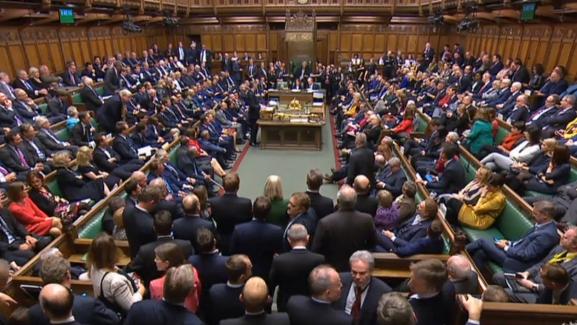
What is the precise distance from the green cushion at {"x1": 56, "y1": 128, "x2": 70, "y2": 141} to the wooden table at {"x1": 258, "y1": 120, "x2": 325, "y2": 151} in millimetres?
4153

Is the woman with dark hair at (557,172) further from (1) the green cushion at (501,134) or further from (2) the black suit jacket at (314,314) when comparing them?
(2) the black suit jacket at (314,314)

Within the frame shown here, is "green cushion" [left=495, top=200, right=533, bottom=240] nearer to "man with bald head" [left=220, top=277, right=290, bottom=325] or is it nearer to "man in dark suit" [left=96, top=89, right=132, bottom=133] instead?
"man with bald head" [left=220, top=277, right=290, bottom=325]

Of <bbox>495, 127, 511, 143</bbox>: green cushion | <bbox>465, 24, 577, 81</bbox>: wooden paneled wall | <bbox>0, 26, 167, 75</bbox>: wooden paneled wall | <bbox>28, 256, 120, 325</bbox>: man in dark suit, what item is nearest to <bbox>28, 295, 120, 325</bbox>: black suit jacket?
<bbox>28, 256, 120, 325</bbox>: man in dark suit

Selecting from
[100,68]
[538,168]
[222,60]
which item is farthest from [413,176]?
[222,60]

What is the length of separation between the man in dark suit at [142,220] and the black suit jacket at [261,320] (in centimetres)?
149

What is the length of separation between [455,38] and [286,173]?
12.9 metres

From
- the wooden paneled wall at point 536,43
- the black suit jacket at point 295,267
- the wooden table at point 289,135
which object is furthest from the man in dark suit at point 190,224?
the wooden paneled wall at point 536,43

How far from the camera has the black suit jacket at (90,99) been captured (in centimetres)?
927

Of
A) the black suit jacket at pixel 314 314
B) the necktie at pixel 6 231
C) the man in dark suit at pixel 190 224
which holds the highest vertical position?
the black suit jacket at pixel 314 314

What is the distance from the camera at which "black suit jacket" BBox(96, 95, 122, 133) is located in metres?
8.12

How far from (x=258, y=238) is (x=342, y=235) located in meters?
0.69

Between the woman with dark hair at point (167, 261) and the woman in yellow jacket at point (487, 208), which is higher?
the woman with dark hair at point (167, 261)

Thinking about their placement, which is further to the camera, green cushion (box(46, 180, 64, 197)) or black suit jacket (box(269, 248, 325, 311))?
green cushion (box(46, 180, 64, 197))

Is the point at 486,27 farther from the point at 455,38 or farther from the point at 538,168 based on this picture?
the point at 538,168
